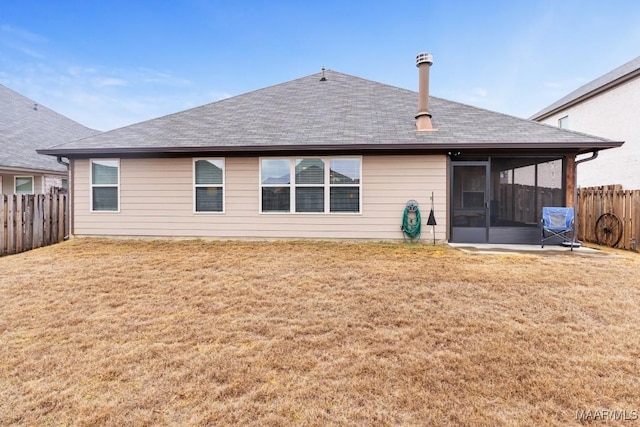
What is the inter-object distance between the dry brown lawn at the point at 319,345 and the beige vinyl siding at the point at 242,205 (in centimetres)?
262

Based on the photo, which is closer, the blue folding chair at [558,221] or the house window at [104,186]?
the blue folding chair at [558,221]

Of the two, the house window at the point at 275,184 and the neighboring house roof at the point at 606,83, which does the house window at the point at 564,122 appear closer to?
the neighboring house roof at the point at 606,83

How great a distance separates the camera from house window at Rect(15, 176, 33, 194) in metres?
10.9

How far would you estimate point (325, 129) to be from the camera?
797cm

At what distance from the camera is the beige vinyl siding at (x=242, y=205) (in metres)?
7.56

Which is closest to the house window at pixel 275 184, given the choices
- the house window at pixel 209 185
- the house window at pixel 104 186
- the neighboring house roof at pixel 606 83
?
the house window at pixel 209 185

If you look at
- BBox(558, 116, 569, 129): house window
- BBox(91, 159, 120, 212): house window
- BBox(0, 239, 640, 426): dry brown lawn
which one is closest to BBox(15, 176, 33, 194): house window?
BBox(91, 159, 120, 212): house window

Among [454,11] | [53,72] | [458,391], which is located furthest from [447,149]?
[53,72]

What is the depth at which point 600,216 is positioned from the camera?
8.09 metres

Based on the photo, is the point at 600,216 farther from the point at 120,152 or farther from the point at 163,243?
the point at 120,152

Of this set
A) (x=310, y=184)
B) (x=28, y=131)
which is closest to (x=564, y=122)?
(x=310, y=184)

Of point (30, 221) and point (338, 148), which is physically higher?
point (338, 148)

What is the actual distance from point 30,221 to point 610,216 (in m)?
14.1

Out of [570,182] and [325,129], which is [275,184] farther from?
[570,182]
